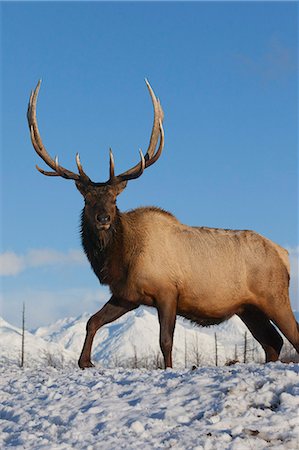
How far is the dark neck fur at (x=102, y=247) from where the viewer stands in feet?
40.3

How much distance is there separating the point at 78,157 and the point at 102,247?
5.38 ft

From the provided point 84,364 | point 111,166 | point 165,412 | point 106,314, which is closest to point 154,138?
point 111,166

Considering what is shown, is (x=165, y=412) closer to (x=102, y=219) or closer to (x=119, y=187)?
(x=102, y=219)

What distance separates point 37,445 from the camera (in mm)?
7020

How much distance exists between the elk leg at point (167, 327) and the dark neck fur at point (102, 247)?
1083mm

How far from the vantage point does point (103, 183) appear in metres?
12.6

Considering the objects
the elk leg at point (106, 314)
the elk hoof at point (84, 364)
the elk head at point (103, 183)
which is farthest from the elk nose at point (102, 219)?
the elk hoof at point (84, 364)

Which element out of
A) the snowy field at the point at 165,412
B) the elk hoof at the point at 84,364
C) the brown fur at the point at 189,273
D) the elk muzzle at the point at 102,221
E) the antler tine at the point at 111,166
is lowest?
the snowy field at the point at 165,412

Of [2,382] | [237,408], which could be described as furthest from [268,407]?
[2,382]

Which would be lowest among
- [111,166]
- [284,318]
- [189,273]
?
[284,318]

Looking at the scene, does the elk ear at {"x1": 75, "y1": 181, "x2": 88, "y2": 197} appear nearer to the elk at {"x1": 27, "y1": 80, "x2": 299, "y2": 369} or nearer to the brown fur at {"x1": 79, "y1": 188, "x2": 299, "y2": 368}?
the elk at {"x1": 27, "y1": 80, "x2": 299, "y2": 369}

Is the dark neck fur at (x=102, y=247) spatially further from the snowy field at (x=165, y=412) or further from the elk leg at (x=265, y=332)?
the snowy field at (x=165, y=412)

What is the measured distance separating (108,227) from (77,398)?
4301 mm

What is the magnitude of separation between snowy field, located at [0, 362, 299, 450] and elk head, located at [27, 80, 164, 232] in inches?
146
